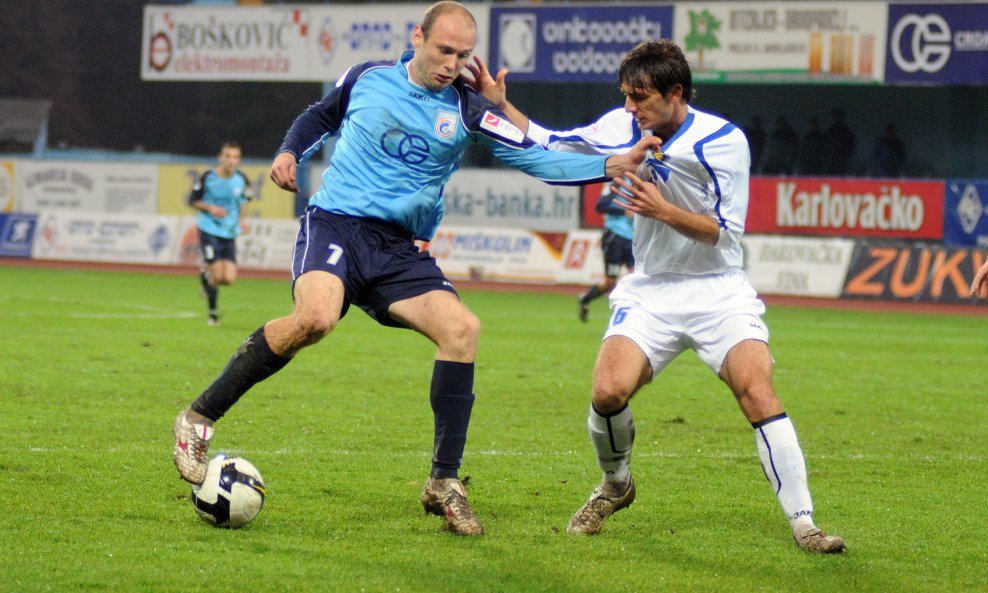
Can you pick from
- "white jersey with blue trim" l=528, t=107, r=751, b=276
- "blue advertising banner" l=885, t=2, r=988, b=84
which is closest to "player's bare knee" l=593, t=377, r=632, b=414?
"white jersey with blue trim" l=528, t=107, r=751, b=276

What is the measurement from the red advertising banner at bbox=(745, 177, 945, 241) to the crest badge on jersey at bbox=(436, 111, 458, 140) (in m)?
21.8

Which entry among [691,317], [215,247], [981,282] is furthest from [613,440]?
[215,247]

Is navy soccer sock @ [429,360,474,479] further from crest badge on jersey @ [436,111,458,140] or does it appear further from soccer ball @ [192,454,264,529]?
crest badge on jersey @ [436,111,458,140]

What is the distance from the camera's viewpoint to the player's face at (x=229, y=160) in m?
17.8

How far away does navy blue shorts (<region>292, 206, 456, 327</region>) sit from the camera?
20.0ft

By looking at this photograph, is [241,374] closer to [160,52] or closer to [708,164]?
[708,164]

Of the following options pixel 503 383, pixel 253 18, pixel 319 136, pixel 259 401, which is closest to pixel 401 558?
pixel 319 136

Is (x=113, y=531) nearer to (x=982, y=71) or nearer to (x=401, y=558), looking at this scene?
(x=401, y=558)

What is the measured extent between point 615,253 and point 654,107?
521 inches

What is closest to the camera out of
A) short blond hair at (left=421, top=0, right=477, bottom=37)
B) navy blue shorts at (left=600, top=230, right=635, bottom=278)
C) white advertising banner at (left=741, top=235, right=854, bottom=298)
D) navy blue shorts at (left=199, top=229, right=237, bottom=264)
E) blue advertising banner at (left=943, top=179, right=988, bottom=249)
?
short blond hair at (left=421, top=0, right=477, bottom=37)

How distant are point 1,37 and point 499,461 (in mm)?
45905

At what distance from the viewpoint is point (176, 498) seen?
640 centimetres

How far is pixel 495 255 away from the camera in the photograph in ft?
90.0

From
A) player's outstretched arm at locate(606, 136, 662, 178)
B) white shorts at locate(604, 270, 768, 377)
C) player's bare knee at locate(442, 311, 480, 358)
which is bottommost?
player's bare knee at locate(442, 311, 480, 358)
